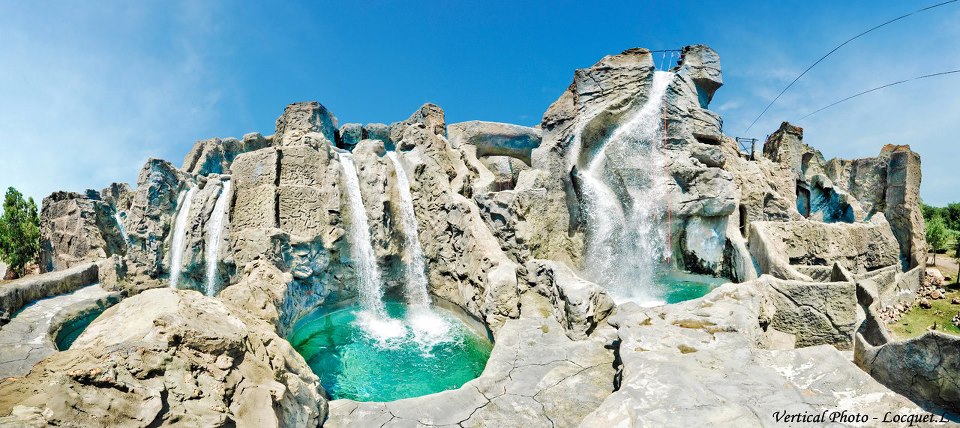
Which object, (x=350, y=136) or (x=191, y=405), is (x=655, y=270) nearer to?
(x=191, y=405)

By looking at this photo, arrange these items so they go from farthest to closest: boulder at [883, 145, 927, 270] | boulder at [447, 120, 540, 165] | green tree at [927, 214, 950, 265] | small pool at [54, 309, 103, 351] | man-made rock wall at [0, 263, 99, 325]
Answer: green tree at [927, 214, 950, 265]
boulder at [447, 120, 540, 165]
boulder at [883, 145, 927, 270]
man-made rock wall at [0, 263, 99, 325]
small pool at [54, 309, 103, 351]

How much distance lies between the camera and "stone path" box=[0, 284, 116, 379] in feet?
23.0

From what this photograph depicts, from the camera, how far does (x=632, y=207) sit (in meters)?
12.2

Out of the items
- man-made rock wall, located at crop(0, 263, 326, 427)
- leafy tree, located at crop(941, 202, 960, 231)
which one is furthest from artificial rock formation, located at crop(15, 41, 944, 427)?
leafy tree, located at crop(941, 202, 960, 231)

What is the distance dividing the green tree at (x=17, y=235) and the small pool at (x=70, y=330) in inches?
422

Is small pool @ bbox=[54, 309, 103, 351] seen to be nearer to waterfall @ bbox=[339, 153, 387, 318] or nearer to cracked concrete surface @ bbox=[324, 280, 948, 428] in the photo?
waterfall @ bbox=[339, 153, 387, 318]

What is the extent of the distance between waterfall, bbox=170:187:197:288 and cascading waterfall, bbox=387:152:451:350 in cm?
573

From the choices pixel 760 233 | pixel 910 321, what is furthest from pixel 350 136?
pixel 910 321

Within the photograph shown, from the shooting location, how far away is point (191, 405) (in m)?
3.48

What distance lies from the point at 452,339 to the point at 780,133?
783 inches

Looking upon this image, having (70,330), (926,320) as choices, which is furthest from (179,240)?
(926,320)

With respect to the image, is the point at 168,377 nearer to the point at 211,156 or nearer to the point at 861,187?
the point at 211,156

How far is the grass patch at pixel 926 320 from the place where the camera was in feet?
38.1

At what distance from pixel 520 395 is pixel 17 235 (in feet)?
73.3
